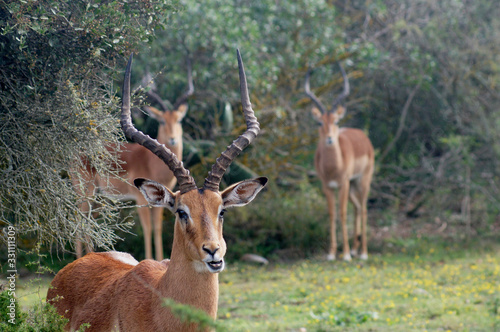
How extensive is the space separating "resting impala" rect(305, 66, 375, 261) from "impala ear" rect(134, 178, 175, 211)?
21.1 feet

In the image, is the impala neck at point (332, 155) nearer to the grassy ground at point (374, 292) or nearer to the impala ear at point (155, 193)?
the grassy ground at point (374, 292)

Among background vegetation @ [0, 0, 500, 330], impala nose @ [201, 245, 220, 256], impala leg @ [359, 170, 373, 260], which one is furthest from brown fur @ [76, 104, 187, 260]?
impala nose @ [201, 245, 220, 256]

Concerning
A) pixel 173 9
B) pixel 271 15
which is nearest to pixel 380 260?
pixel 271 15

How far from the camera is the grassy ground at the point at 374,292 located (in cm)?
598

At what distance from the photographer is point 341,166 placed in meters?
10.5

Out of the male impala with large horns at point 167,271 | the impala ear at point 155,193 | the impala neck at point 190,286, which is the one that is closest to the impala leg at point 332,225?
the male impala with large horns at point 167,271

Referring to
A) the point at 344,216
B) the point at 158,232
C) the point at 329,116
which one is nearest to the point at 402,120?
the point at 329,116

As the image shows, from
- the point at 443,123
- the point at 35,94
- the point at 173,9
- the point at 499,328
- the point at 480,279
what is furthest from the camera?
the point at 443,123

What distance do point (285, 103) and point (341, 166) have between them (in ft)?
5.67

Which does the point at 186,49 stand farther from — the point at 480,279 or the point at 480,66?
the point at 480,66

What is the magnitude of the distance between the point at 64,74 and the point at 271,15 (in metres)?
7.26

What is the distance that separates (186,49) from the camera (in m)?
9.26

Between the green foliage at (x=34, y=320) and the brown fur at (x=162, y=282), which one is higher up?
the brown fur at (x=162, y=282)

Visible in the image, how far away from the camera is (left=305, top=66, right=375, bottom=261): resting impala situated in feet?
33.6
